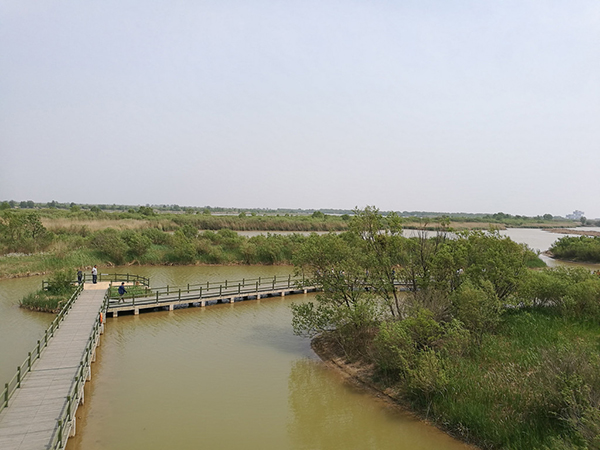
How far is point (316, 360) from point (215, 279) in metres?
18.6

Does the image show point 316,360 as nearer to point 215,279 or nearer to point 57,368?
point 57,368

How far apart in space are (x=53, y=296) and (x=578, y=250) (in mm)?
57368

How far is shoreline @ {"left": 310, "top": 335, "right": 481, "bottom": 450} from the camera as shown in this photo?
12.5 metres

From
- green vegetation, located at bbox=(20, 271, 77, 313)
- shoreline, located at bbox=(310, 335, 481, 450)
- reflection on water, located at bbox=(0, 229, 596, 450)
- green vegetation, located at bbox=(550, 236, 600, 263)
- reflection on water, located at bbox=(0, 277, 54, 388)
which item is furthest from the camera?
green vegetation, located at bbox=(550, 236, 600, 263)

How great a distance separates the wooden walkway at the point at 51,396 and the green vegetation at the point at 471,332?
8.62 meters

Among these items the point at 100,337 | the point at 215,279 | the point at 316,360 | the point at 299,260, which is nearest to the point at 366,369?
the point at 316,360

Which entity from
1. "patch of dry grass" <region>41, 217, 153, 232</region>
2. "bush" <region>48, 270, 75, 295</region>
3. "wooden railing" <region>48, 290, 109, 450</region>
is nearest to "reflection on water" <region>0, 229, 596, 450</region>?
"wooden railing" <region>48, 290, 109, 450</region>

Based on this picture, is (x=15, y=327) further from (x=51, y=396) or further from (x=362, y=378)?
(x=362, y=378)

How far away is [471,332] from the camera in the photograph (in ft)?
50.5

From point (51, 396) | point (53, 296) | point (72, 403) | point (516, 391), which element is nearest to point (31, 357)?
point (51, 396)

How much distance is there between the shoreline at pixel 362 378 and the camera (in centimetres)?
1254

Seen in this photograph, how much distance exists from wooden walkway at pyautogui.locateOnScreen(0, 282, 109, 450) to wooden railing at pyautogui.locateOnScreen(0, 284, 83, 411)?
15cm

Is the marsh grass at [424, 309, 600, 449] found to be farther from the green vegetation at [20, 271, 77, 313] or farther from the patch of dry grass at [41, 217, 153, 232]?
the patch of dry grass at [41, 217, 153, 232]

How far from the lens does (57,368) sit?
44.0ft
